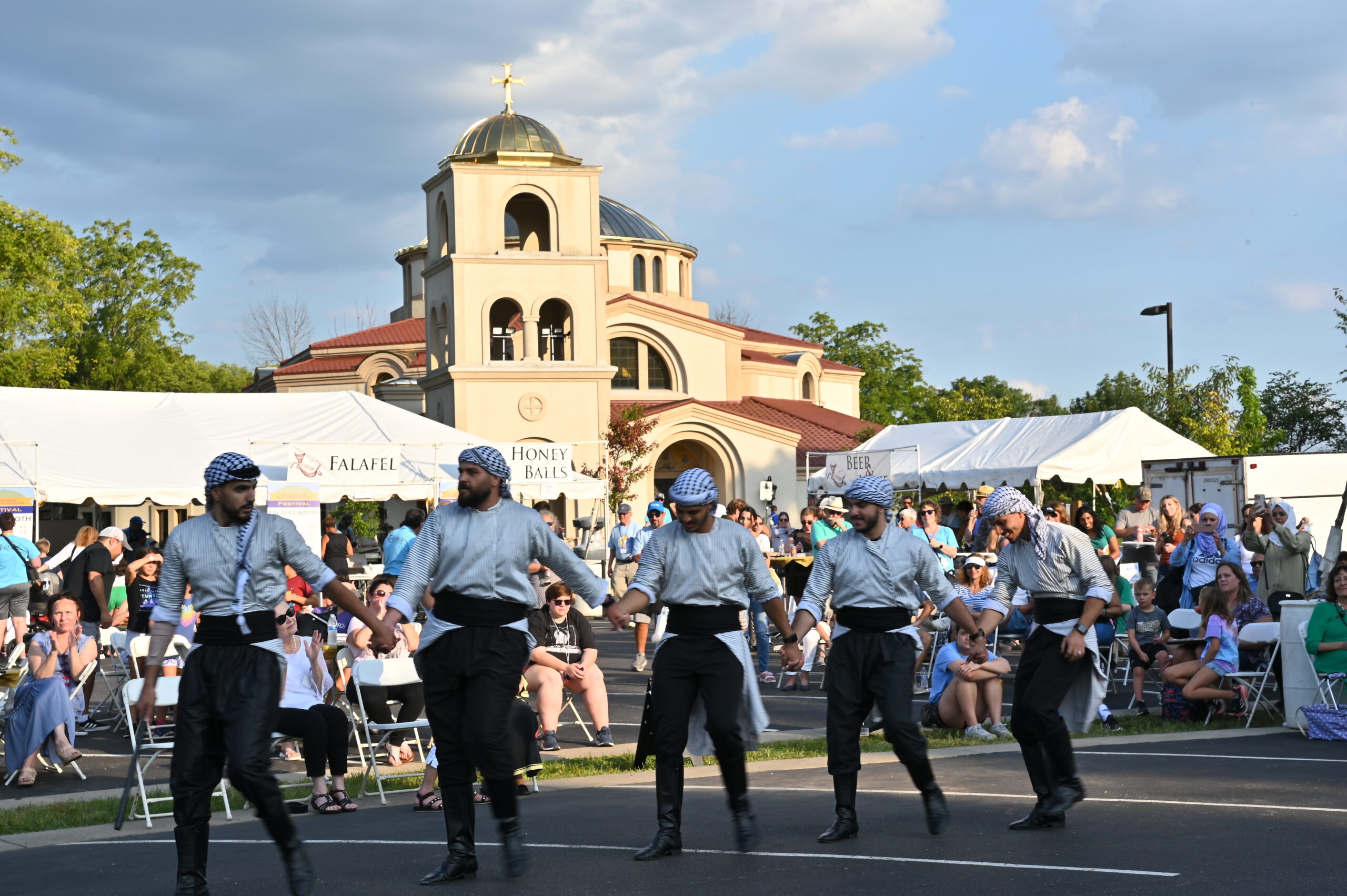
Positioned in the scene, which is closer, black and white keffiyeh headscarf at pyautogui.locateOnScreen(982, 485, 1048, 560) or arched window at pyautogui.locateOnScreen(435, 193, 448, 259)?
black and white keffiyeh headscarf at pyautogui.locateOnScreen(982, 485, 1048, 560)

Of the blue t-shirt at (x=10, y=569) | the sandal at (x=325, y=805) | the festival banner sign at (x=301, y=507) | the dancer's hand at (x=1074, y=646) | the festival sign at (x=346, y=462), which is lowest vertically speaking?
the sandal at (x=325, y=805)

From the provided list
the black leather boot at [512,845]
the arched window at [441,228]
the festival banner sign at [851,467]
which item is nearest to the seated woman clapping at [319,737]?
the black leather boot at [512,845]

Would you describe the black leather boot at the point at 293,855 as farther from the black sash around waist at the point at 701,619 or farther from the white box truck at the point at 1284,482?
the white box truck at the point at 1284,482

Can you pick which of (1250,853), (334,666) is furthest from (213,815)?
(1250,853)

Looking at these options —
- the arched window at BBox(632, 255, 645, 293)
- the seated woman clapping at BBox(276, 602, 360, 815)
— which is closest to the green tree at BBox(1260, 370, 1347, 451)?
the arched window at BBox(632, 255, 645, 293)

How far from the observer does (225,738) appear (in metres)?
6.34

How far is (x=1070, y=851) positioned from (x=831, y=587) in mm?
1767

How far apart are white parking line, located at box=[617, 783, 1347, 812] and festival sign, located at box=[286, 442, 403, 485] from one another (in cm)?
1491

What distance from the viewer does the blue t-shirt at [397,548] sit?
16.7m

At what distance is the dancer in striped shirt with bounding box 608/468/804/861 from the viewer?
7262mm

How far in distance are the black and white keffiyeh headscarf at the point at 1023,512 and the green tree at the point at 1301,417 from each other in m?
41.4

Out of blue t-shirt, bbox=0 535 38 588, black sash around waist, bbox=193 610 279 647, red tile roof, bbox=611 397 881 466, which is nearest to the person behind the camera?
black sash around waist, bbox=193 610 279 647

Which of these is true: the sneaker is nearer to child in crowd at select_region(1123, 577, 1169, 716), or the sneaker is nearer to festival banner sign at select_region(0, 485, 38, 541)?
child in crowd at select_region(1123, 577, 1169, 716)

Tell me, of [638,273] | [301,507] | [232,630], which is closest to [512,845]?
[232,630]
